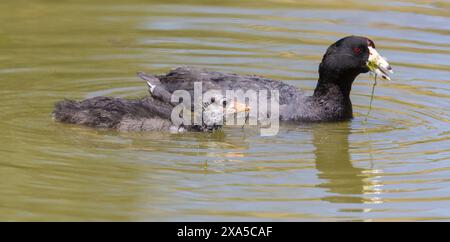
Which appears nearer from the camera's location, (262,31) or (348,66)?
(348,66)

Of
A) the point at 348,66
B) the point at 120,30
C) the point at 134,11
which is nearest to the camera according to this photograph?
the point at 348,66

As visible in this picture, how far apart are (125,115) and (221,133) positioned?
0.97 meters

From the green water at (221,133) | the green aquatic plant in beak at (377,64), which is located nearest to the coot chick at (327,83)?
the green aquatic plant in beak at (377,64)

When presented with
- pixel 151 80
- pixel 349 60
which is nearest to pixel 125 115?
pixel 151 80

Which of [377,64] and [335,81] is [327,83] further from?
[377,64]

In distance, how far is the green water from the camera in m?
7.74

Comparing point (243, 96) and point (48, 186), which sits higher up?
point (243, 96)

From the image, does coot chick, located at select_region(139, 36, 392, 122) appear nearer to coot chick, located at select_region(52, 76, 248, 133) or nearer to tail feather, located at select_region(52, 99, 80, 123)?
coot chick, located at select_region(52, 76, 248, 133)

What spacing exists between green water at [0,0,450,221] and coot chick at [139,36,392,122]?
0.25 metres

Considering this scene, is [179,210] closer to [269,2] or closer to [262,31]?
[262,31]

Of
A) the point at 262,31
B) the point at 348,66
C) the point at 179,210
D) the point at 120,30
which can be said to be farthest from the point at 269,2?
the point at 179,210

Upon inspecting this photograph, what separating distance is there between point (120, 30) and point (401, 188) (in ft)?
21.2

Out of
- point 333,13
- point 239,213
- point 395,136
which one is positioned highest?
point 333,13

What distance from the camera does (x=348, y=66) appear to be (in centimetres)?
1064
